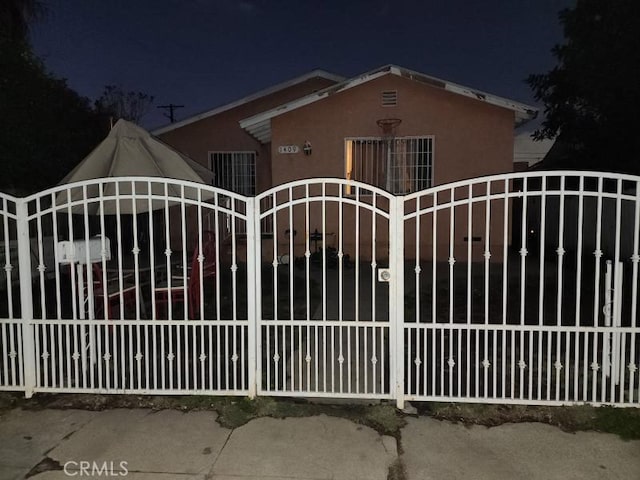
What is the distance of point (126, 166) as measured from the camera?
18.8 ft

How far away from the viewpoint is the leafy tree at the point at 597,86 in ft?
32.9

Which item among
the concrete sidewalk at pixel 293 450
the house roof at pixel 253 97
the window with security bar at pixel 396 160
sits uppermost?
the house roof at pixel 253 97

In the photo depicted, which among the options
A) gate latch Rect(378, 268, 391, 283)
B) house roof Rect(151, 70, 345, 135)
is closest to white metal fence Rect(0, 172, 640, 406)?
gate latch Rect(378, 268, 391, 283)

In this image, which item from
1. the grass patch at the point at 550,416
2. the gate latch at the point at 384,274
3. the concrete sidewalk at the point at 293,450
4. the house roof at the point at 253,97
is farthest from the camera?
the house roof at the point at 253,97

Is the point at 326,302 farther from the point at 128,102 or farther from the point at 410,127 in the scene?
the point at 128,102

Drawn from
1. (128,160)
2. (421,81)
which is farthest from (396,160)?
(128,160)

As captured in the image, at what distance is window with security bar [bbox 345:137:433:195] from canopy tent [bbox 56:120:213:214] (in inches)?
213

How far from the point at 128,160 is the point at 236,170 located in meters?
8.09

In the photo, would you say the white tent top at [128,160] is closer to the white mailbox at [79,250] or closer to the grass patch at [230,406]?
the white mailbox at [79,250]

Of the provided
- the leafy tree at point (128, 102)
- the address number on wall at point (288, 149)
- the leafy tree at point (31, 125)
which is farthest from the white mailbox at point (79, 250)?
the leafy tree at point (128, 102)

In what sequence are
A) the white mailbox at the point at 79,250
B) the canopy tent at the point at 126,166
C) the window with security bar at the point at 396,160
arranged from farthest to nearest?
the window with security bar at the point at 396,160
the canopy tent at the point at 126,166
the white mailbox at the point at 79,250

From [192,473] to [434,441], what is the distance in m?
1.66

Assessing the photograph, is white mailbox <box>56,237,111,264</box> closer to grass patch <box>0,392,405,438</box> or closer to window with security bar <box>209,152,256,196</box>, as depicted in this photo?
grass patch <box>0,392,405,438</box>

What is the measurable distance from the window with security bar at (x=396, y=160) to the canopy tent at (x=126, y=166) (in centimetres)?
541
